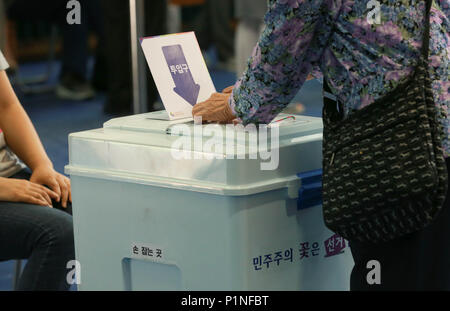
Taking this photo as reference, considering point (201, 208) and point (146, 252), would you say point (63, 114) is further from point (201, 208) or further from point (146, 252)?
point (201, 208)

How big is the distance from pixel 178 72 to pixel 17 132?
52 cm

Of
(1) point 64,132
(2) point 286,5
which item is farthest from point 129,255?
(1) point 64,132

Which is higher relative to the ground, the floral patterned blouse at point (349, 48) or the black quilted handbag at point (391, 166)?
the floral patterned blouse at point (349, 48)

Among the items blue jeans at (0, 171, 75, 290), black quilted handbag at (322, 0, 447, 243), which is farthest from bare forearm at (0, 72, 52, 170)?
black quilted handbag at (322, 0, 447, 243)

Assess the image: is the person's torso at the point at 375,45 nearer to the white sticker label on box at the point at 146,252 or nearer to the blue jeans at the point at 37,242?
the white sticker label on box at the point at 146,252

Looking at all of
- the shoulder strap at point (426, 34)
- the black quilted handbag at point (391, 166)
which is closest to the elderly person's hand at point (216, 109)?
the black quilted handbag at point (391, 166)

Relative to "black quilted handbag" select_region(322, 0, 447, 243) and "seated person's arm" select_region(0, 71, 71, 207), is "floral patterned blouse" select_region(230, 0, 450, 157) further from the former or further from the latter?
"seated person's arm" select_region(0, 71, 71, 207)

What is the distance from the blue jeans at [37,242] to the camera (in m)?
1.64

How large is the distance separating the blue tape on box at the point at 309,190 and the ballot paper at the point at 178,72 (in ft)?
1.04

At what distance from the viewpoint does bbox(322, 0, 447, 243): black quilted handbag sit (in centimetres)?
118

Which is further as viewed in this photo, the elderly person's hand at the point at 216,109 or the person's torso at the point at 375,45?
the elderly person's hand at the point at 216,109

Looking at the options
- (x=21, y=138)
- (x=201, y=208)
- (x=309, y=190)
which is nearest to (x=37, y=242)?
(x=21, y=138)

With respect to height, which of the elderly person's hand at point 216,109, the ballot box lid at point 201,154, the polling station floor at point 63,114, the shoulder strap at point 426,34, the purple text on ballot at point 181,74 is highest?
the shoulder strap at point 426,34

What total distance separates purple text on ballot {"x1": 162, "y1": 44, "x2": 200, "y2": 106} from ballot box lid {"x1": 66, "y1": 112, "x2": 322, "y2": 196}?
6cm
